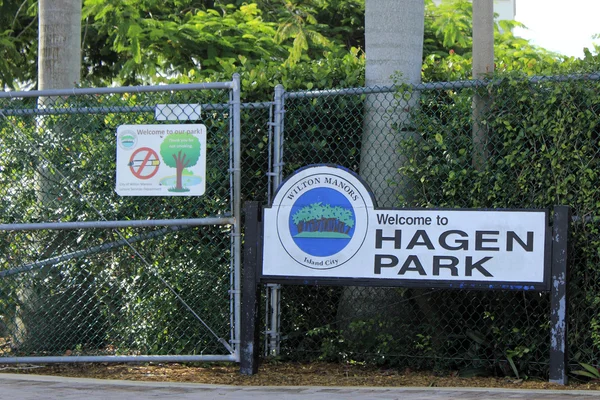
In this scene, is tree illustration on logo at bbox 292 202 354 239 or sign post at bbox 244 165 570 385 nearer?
sign post at bbox 244 165 570 385

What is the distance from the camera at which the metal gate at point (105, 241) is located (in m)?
6.40

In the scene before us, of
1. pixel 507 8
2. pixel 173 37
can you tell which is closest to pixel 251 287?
pixel 173 37

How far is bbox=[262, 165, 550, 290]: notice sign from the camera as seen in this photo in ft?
18.5

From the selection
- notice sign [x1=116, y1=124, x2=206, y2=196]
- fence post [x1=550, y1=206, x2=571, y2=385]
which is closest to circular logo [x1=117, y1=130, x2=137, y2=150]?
notice sign [x1=116, y1=124, x2=206, y2=196]

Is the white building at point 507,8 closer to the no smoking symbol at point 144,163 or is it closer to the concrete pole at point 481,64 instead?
the concrete pole at point 481,64

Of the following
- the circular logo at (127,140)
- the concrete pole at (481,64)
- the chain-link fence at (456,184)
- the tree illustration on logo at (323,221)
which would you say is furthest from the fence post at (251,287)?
the concrete pole at (481,64)

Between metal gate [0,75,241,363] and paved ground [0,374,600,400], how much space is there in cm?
47

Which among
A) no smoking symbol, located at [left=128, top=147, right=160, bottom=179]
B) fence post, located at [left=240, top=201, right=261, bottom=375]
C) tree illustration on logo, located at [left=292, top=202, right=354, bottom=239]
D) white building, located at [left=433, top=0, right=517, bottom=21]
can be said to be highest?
white building, located at [left=433, top=0, right=517, bottom=21]

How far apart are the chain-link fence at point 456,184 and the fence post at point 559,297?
0.24m

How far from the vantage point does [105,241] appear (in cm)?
663

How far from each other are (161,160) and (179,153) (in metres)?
0.16

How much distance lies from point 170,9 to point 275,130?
9.70 meters

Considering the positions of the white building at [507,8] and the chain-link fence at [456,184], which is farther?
the white building at [507,8]

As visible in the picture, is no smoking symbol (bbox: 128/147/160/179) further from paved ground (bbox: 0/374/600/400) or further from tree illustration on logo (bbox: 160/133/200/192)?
paved ground (bbox: 0/374/600/400)
